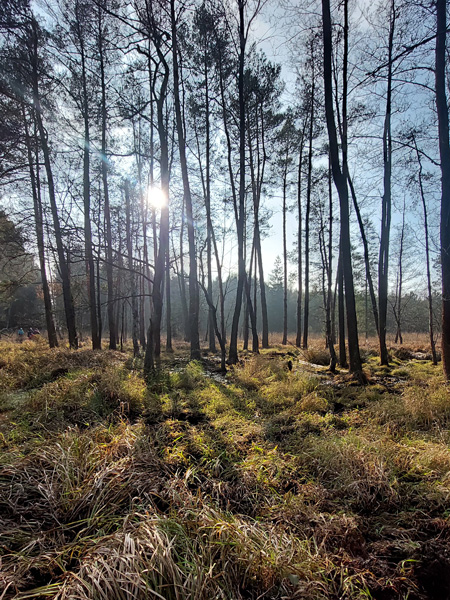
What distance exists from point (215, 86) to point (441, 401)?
11663 mm

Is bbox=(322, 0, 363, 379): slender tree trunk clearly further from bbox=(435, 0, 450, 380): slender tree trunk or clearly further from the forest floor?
the forest floor

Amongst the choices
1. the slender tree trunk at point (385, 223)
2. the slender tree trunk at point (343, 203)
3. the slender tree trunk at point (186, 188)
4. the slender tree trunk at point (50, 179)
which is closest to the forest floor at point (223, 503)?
the slender tree trunk at point (343, 203)

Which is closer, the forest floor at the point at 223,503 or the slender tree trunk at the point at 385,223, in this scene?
the forest floor at the point at 223,503

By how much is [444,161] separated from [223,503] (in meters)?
7.49

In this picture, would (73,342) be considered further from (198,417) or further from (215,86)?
(215,86)

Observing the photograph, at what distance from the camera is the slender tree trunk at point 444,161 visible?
16.9ft

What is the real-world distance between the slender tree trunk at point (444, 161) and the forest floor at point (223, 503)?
87.2 inches

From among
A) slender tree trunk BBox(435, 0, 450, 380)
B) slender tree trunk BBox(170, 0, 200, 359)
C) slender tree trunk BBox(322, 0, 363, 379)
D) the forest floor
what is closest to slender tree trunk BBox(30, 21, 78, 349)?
slender tree trunk BBox(170, 0, 200, 359)

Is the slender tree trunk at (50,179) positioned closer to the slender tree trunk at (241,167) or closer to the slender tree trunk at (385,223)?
the slender tree trunk at (241,167)

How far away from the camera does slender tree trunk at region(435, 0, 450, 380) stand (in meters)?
5.16

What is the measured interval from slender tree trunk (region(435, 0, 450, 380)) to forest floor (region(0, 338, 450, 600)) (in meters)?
2.22

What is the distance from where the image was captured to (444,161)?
543cm

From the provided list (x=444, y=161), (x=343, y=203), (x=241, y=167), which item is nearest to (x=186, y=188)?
(x=241, y=167)

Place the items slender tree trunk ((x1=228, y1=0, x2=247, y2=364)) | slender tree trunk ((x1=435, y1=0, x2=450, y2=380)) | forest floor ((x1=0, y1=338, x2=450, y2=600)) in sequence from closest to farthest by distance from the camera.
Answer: forest floor ((x1=0, y1=338, x2=450, y2=600))
slender tree trunk ((x1=435, y1=0, x2=450, y2=380))
slender tree trunk ((x1=228, y1=0, x2=247, y2=364))
